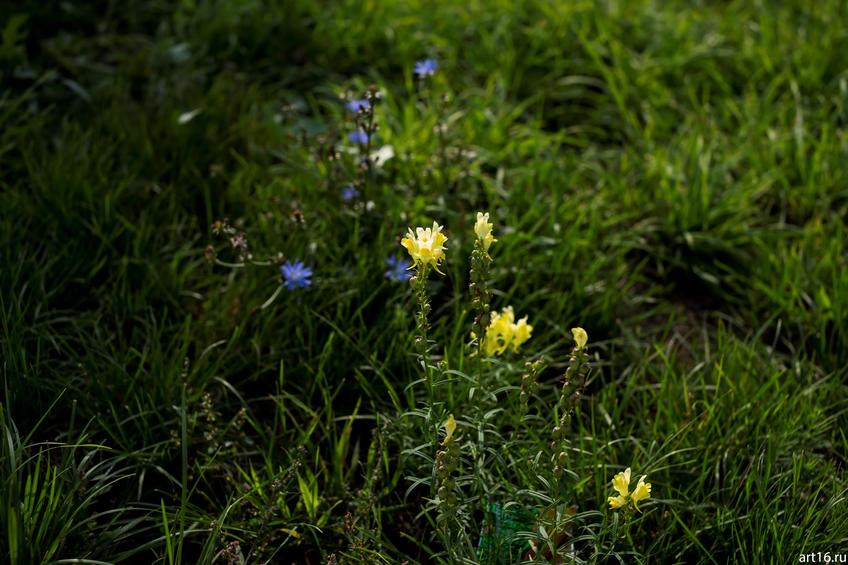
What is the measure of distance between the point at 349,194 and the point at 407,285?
34 centimetres

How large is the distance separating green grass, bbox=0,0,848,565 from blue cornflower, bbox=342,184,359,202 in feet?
0.09

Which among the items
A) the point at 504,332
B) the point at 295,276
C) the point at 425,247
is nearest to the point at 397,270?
the point at 295,276

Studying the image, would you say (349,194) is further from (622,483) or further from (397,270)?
(622,483)

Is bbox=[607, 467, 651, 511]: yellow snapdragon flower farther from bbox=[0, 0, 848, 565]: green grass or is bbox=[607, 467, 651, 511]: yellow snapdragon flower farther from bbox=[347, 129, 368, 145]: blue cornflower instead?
bbox=[347, 129, 368, 145]: blue cornflower

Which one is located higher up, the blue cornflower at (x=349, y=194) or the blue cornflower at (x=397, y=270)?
the blue cornflower at (x=349, y=194)

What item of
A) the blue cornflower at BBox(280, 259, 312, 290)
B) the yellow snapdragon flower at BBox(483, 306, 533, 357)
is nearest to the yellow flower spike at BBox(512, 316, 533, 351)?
the yellow snapdragon flower at BBox(483, 306, 533, 357)

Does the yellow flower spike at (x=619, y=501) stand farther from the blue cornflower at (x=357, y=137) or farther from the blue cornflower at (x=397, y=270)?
the blue cornflower at (x=357, y=137)

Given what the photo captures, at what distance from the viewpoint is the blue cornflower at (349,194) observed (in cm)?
256

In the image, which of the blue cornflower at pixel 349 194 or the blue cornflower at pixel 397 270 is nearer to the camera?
the blue cornflower at pixel 397 270

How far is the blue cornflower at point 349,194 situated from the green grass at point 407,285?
27 mm

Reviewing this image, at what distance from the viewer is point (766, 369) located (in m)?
2.32

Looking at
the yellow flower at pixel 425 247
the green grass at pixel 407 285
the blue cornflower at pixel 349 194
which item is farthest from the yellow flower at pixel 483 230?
the blue cornflower at pixel 349 194

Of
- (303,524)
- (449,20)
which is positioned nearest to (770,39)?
(449,20)

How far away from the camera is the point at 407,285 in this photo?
94.4 inches
